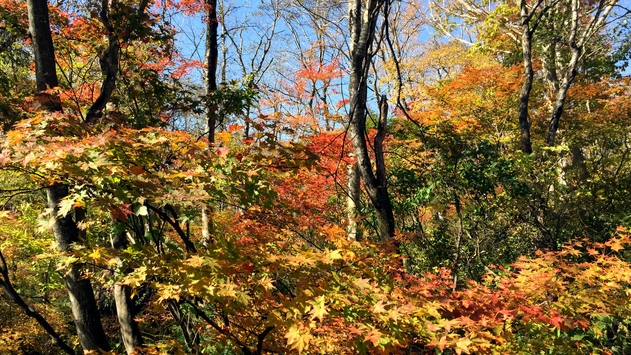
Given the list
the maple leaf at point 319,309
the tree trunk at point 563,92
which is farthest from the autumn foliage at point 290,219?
the tree trunk at point 563,92

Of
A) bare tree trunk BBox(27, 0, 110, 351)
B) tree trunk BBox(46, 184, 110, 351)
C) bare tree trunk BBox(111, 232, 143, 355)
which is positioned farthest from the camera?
bare tree trunk BBox(111, 232, 143, 355)

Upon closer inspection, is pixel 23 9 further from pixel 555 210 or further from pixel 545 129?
pixel 545 129

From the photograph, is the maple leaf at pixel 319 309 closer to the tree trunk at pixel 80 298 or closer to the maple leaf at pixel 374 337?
the maple leaf at pixel 374 337

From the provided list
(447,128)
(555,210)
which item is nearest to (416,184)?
(447,128)

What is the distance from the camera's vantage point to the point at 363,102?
12.9 ft

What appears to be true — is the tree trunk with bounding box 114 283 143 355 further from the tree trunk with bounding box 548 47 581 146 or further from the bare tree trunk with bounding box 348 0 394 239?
the tree trunk with bounding box 548 47 581 146

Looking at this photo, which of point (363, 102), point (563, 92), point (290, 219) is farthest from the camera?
point (563, 92)

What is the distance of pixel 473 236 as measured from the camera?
655cm

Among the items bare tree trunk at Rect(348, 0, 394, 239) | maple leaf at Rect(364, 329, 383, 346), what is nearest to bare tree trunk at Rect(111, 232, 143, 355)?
bare tree trunk at Rect(348, 0, 394, 239)

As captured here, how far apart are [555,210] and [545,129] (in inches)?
233

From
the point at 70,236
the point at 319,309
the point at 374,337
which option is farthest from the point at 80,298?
the point at 374,337

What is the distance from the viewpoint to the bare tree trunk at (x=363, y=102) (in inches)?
147

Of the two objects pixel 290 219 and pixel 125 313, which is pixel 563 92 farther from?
pixel 125 313

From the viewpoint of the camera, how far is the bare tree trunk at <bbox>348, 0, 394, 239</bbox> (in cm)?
373
